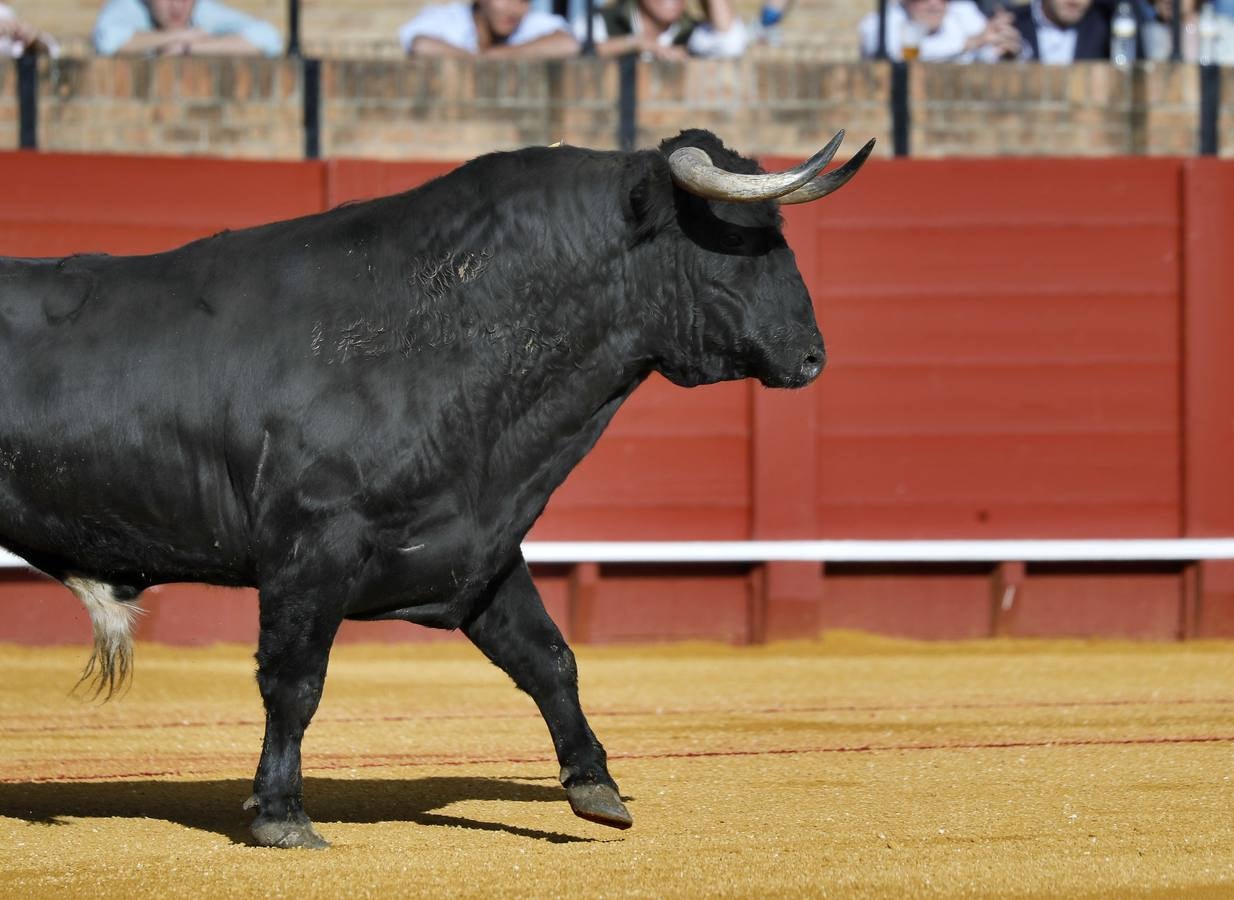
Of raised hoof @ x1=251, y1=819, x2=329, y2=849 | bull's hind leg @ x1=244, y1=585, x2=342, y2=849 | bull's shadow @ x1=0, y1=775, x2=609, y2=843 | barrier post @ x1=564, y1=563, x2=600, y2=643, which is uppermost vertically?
bull's hind leg @ x1=244, y1=585, x2=342, y2=849

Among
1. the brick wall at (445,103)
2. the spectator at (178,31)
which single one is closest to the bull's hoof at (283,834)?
the brick wall at (445,103)

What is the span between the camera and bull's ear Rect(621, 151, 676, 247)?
14.1 ft

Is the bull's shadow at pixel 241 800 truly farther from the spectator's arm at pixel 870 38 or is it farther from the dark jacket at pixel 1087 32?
the dark jacket at pixel 1087 32

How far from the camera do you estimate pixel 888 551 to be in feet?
27.8

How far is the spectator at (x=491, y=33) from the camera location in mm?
9211

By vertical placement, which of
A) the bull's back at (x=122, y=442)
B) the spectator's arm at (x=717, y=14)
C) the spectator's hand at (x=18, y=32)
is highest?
the spectator's arm at (x=717, y=14)

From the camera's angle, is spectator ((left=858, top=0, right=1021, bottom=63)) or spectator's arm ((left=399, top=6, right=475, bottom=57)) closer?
spectator's arm ((left=399, top=6, right=475, bottom=57))

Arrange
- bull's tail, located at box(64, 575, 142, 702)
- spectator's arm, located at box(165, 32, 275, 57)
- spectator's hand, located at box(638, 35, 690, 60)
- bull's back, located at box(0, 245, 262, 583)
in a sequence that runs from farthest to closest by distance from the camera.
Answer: spectator's hand, located at box(638, 35, 690, 60), spectator's arm, located at box(165, 32, 275, 57), bull's tail, located at box(64, 575, 142, 702), bull's back, located at box(0, 245, 262, 583)

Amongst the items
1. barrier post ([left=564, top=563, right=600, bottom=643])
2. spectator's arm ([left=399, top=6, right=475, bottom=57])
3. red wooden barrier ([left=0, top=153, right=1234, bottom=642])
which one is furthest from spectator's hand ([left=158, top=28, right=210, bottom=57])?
barrier post ([left=564, top=563, right=600, bottom=643])

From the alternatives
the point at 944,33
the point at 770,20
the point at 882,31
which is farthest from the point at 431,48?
the point at 944,33

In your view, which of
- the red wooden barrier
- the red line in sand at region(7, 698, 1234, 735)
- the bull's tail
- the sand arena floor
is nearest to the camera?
the sand arena floor

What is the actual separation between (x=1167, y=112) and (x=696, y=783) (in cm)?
510

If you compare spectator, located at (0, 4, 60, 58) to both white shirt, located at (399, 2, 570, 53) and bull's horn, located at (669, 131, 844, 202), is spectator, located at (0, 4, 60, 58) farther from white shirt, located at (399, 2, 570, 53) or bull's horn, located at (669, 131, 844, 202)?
bull's horn, located at (669, 131, 844, 202)

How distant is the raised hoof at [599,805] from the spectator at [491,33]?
531 cm
